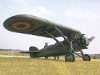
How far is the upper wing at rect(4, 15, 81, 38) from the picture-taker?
15381 millimetres

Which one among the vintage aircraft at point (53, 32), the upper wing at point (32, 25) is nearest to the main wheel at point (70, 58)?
the vintage aircraft at point (53, 32)

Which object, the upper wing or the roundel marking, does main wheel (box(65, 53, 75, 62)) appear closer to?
the upper wing

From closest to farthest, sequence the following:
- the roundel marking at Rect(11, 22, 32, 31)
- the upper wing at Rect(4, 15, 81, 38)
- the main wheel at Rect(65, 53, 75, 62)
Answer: the upper wing at Rect(4, 15, 81, 38) < the main wheel at Rect(65, 53, 75, 62) < the roundel marking at Rect(11, 22, 32, 31)

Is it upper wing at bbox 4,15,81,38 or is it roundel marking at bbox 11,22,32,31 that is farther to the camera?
roundel marking at bbox 11,22,32,31

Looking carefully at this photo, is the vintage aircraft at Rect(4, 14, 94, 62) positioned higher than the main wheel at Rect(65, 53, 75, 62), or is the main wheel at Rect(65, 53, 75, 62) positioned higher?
the vintage aircraft at Rect(4, 14, 94, 62)

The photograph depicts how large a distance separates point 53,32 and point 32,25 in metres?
3.09

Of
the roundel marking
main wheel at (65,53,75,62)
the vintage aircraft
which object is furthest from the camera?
the roundel marking

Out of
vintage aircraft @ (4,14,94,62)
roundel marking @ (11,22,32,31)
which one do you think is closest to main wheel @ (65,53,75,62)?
vintage aircraft @ (4,14,94,62)

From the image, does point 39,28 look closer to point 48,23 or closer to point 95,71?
point 48,23

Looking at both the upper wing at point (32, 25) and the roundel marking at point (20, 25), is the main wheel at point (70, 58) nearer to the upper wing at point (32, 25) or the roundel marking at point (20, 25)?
the upper wing at point (32, 25)

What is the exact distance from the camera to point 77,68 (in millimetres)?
12742

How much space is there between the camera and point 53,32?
20094mm

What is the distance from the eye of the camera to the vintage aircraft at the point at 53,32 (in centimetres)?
1621

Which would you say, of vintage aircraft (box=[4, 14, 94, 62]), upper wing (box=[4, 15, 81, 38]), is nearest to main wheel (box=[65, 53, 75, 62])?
vintage aircraft (box=[4, 14, 94, 62])
